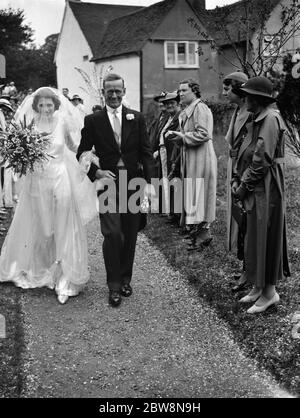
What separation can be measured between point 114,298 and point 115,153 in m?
Answer: 1.63

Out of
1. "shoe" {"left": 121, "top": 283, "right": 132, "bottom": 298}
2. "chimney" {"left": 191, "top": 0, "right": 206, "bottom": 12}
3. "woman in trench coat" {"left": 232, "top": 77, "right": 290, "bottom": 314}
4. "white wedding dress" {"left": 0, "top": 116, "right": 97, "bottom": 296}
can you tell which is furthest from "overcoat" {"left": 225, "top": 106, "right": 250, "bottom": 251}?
"chimney" {"left": 191, "top": 0, "right": 206, "bottom": 12}

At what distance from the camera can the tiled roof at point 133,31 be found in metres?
34.1

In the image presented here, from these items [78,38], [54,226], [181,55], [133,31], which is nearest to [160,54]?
[181,55]

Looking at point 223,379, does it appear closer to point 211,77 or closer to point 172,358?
point 172,358

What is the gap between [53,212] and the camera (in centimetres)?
705

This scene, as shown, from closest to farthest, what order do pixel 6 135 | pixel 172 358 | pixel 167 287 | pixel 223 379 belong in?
pixel 223 379 < pixel 172 358 < pixel 6 135 < pixel 167 287

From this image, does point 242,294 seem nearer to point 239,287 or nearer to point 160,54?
point 239,287

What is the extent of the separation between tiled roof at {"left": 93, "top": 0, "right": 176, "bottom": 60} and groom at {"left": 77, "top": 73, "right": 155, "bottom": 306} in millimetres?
27431

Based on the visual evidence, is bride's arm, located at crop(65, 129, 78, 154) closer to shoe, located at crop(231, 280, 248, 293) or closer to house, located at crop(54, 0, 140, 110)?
shoe, located at crop(231, 280, 248, 293)

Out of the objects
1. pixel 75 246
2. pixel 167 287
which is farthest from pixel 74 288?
pixel 167 287

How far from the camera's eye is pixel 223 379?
476 cm

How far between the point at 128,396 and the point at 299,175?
11.3 m


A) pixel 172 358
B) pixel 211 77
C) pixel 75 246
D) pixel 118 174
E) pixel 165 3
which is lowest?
pixel 172 358

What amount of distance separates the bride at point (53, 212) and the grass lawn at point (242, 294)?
1.59 meters
